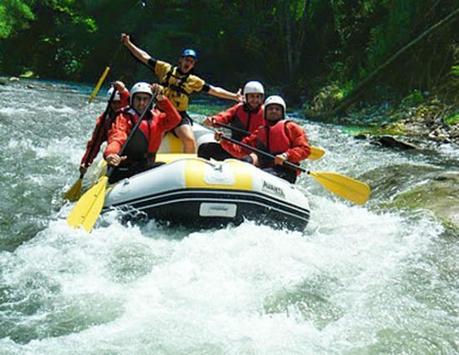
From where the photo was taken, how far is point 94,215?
5.08m

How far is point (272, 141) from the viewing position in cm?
645

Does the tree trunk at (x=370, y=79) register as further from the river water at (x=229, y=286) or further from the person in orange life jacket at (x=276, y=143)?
the river water at (x=229, y=286)

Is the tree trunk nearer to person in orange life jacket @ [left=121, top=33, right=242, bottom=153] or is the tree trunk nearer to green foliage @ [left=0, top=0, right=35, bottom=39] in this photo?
person in orange life jacket @ [left=121, top=33, right=242, bottom=153]

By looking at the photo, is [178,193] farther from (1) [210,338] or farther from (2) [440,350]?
(2) [440,350]

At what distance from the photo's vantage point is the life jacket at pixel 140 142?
586 cm

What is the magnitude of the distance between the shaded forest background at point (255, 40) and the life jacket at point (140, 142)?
9.07 metres

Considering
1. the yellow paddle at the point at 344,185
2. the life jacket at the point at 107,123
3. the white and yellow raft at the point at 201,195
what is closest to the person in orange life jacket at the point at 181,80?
the life jacket at the point at 107,123

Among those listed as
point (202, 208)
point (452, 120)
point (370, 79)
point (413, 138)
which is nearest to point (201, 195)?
point (202, 208)

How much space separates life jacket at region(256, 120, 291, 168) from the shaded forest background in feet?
26.2

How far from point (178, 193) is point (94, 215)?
69 centimetres

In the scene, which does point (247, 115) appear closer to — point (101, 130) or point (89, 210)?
point (101, 130)

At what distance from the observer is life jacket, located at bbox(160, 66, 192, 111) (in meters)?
7.14

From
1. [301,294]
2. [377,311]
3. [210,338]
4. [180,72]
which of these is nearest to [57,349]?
[210,338]

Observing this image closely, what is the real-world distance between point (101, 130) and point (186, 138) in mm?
938
